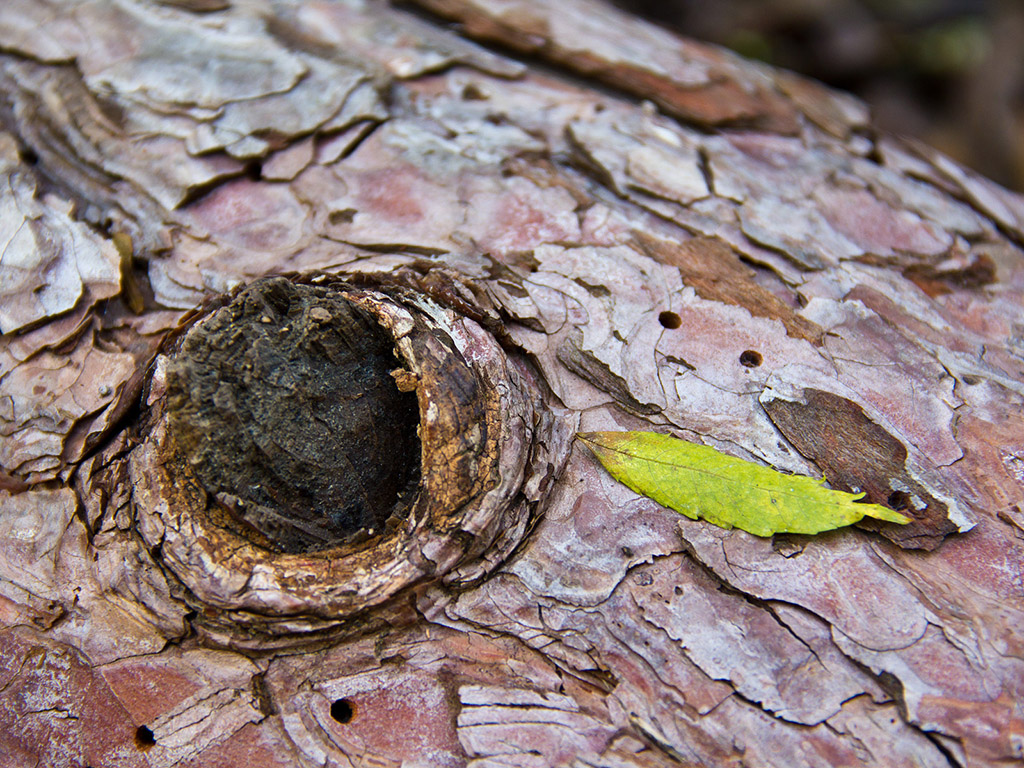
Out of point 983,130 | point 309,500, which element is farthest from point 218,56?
point 983,130

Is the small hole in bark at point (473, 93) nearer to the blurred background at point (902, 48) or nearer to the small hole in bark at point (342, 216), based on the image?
the small hole in bark at point (342, 216)

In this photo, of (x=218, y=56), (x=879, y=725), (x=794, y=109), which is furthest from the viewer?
(x=794, y=109)

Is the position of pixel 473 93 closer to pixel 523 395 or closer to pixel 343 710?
pixel 523 395

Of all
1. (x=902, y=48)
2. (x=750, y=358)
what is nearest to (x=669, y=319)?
(x=750, y=358)

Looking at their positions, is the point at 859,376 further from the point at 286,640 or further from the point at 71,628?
the point at 71,628

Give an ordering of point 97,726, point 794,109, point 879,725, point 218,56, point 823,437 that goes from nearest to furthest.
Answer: point 879,725 < point 97,726 < point 823,437 < point 218,56 < point 794,109
